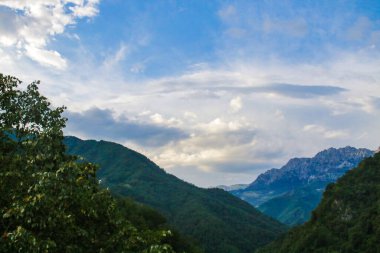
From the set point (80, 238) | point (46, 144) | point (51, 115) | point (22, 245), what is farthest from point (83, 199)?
point (51, 115)

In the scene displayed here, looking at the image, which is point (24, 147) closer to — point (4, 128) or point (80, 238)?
point (4, 128)

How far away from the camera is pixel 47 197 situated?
2044 centimetres

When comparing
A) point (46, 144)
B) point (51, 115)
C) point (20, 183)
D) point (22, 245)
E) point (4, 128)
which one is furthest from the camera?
point (51, 115)

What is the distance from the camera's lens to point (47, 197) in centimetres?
2044

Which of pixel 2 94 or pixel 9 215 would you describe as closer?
pixel 9 215

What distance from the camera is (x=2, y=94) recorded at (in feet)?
97.5

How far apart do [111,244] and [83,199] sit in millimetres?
4000

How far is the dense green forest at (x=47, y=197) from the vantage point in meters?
20.5

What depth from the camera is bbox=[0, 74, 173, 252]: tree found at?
807 inches

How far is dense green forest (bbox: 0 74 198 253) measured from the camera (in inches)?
807

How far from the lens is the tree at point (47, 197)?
2050cm

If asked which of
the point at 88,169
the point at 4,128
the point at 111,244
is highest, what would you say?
the point at 4,128

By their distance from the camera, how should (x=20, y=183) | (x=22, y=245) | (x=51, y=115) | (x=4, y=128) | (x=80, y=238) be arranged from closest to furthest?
1. (x=22, y=245)
2. (x=20, y=183)
3. (x=80, y=238)
4. (x=4, y=128)
5. (x=51, y=115)

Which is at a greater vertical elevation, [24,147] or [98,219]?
[24,147]
